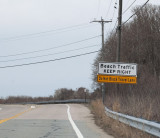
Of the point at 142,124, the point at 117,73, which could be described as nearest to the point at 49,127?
the point at 142,124

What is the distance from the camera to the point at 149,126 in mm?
8906

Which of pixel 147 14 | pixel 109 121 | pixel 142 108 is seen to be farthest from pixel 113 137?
pixel 147 14

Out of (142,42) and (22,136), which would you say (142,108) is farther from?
(142,42)

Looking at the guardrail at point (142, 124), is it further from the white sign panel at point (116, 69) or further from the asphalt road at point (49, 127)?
the white sign panel at point (116, 69)

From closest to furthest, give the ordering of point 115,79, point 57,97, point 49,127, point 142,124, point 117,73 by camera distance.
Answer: point 142,124, point 49,127, point 117,73, point 115,79, point 57,97

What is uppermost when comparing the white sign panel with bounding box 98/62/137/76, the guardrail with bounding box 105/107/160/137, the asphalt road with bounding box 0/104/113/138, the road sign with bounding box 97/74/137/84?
the white sign panel with bounding box 98/62/137/76

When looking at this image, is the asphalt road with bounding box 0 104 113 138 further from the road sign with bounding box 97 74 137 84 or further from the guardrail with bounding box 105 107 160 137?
the road sign with bounding box 97 74 137 84

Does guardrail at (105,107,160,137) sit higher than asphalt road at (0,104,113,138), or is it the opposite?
guardrail at (105,107,160,137)

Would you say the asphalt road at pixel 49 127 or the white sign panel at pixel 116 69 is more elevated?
the white sign panel at pixel 116 69

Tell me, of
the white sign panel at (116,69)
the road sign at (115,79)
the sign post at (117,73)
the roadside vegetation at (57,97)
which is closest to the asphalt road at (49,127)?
the road sign at (115,79)

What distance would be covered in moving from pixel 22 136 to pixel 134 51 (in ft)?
113

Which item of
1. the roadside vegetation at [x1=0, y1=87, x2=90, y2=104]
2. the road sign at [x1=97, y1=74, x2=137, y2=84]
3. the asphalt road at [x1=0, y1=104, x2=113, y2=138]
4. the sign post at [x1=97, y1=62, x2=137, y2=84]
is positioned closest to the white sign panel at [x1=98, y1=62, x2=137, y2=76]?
the sign post at [x1=97, y1=62, x2=137, y2=84]

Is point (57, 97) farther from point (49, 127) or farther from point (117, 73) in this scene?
point (49, 127)

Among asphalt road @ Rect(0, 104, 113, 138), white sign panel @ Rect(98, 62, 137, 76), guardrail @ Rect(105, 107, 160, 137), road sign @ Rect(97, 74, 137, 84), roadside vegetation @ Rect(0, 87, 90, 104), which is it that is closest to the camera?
guardrail @ Rect(105, 107, 160, 137)
